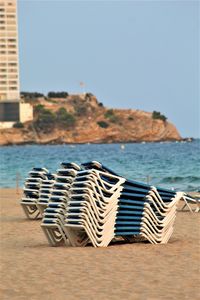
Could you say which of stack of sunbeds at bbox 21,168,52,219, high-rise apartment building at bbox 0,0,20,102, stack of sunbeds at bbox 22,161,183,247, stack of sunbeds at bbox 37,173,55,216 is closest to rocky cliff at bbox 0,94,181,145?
high-rise apartment building at bbox 0,0,20,102

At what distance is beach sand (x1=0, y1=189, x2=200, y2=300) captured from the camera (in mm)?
9070

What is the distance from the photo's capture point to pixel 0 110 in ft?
580

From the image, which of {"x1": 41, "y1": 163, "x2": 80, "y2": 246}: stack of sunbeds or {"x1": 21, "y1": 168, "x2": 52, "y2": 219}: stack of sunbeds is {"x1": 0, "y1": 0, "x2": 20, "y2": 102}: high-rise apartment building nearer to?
{"x1": 21, "y1": 168, "x2": 52, "y2": 219}: stack of sunbeds

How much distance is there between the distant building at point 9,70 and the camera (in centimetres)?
17512

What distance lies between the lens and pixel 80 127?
190 m

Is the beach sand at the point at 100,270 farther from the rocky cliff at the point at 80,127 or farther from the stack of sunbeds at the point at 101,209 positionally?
the rocky cliff at the point at 80,127

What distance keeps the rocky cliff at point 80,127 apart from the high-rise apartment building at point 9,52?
834 cm

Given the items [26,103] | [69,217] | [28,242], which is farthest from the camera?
[26,103]

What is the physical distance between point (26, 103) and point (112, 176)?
179819 mm

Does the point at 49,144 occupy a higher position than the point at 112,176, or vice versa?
the point at 112,176

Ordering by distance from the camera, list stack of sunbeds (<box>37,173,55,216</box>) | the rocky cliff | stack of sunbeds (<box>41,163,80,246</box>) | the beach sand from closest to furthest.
→ the beach sand, stack of sunbeds (<box>41,163,80,246</box>), stack of sunbeds (<box>37,173,55,216</box>), the rocky cliff

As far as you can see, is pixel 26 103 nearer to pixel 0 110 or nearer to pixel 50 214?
pixel 0 110

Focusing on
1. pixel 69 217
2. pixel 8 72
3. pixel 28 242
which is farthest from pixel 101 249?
pixel 8 72

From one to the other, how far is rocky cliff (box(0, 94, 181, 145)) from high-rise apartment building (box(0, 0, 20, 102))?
8339 millimetres
